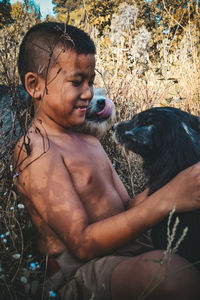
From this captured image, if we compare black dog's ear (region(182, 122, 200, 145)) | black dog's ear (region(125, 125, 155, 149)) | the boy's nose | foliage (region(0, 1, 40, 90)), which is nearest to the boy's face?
the boy's nose

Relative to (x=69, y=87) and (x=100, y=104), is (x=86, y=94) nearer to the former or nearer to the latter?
(x=69, y=87)

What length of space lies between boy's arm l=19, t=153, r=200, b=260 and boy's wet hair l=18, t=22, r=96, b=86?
1.93ft

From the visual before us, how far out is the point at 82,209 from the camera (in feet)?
4.19

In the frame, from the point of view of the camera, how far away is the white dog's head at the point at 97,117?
1.85m

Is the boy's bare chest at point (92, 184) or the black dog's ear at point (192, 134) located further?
the boy's bare chest at point (92, 184)

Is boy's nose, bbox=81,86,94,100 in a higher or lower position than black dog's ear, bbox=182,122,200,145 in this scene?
higher

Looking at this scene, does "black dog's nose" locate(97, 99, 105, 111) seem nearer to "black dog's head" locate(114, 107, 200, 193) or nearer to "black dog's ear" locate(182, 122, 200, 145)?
"black dog's head" locate(114, 107, 200, 193)

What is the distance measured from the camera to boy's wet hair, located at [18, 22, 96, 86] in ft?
4.94

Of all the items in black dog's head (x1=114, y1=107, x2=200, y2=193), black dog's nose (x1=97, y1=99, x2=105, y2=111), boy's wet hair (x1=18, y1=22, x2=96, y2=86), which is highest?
boy's wet hair (x1=18, y1=22, x2=96, y2=86)

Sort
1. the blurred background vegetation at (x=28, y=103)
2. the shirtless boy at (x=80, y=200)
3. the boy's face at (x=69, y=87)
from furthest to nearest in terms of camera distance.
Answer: the boy's face at (x=69, y=87) → the blurred background vegetation at (x=28, y=103) → the shirtless boy at (x=80, y=200)

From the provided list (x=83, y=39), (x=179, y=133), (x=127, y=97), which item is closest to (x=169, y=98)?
(x=127, y=97)

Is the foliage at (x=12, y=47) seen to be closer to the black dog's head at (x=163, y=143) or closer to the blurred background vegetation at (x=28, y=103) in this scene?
the blurred background vegetation at (x=28, y=103)

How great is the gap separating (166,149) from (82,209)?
19.1 inches

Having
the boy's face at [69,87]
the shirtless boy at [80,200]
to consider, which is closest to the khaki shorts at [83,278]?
the shirtless boy at [80,200]
